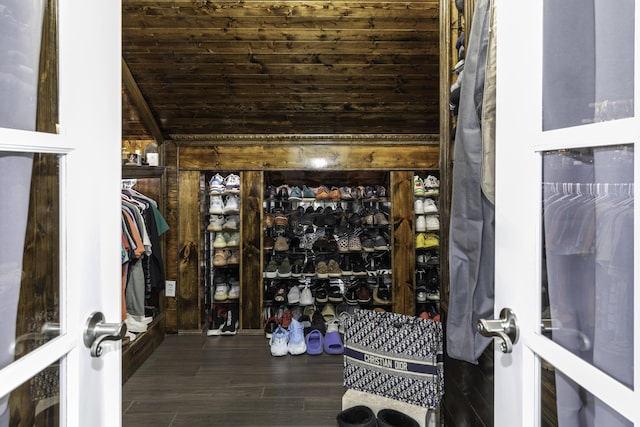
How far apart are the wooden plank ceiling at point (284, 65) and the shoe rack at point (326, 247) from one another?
0.64 metres

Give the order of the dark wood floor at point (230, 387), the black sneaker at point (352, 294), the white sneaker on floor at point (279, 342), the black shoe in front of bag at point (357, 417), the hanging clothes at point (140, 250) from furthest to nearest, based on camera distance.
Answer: the black sneaker at point (352, 294) → the white sneaker on floor at point (279, 342) → the hanging clothes at point (140, 250) → the dark wood floor at point (230, 387) → the black shoe in front of bag at point (357, 417)

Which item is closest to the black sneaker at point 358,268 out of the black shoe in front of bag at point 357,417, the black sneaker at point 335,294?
the black sneaker at point 335,294

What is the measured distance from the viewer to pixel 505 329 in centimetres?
87

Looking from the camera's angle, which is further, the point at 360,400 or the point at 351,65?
the point at 351,65

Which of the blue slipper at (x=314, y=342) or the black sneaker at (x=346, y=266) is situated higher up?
the black sneaker at (x=346, y=266)

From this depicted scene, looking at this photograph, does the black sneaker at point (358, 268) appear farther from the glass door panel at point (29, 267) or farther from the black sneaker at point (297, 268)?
the glass door panel at point (29, 267)

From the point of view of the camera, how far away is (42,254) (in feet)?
2.48

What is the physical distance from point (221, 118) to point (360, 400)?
2.71 meters

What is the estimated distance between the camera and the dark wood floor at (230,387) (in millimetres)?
2609

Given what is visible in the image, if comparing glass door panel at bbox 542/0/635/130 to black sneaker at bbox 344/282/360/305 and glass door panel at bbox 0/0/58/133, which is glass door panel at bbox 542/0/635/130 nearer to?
glass door panel at bbox 0/0/58/133

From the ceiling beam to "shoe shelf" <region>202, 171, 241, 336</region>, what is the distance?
62 cm

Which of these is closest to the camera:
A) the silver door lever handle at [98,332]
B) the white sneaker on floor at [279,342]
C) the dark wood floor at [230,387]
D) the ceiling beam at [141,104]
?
the silver door lever handle at [98,332]

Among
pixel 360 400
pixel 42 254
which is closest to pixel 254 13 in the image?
pixel 360 400

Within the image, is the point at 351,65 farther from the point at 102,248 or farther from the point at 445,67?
the point at 102,248
